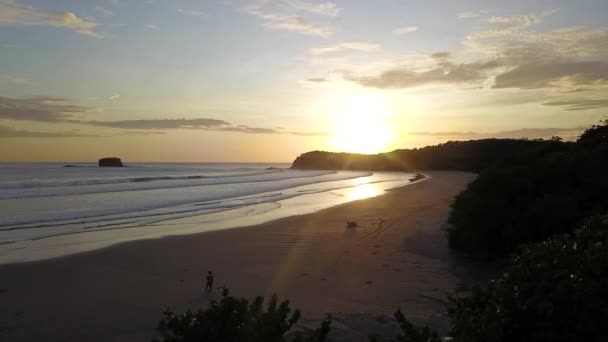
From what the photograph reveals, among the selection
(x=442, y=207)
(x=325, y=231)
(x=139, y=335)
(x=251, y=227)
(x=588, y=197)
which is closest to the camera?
(x=139, y=335)

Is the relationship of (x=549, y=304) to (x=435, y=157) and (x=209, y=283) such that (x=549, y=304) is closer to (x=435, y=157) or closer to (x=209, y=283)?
(x=209, y=283)

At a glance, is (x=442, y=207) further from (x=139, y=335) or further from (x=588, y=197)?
(x=139, y=335)

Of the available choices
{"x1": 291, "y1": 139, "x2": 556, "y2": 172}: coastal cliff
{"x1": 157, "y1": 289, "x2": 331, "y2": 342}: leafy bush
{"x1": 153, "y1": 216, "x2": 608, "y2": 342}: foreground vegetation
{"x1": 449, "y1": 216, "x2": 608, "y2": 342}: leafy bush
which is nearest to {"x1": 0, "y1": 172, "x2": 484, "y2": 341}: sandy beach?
{"x1": 157, "y1": 289, "x2": 331, "y2": 342}: leafy bush

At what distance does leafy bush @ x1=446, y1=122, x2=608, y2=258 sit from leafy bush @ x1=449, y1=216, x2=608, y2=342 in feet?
22.6

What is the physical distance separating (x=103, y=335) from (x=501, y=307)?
6.40 meters

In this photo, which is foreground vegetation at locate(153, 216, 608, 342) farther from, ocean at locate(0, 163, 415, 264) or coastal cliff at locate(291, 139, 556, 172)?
coastal cliff at locate(291, 139, 556, 172)

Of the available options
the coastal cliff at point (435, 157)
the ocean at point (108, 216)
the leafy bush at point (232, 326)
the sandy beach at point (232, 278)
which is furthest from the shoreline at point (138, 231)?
the coastal cliff at point (435, 157)

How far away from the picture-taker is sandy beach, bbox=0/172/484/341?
316 inches

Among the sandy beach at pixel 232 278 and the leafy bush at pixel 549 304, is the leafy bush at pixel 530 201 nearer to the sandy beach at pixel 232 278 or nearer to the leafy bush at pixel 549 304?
the sandy beach at pixel 232 278

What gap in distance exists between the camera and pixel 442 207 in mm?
23297

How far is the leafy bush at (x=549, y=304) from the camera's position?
10.5 ft

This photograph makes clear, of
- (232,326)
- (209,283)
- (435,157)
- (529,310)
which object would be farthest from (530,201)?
(435,157)

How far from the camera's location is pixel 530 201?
34.1 feet

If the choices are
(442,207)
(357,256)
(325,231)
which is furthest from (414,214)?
(357,256)
